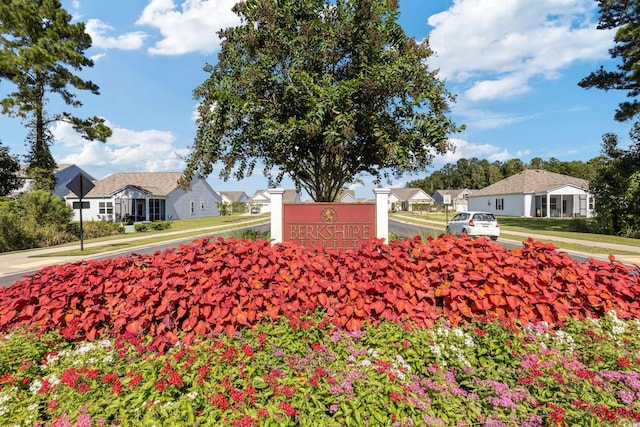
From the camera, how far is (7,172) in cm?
2520

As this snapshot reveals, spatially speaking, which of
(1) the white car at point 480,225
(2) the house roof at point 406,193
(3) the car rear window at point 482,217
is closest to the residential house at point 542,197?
(3) the car rear window at point 482,217

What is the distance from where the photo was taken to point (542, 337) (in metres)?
3.07

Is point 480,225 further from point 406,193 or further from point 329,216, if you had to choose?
point 406,193

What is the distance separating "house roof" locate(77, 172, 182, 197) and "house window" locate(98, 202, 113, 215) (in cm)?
108

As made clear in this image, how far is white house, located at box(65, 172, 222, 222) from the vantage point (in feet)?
123

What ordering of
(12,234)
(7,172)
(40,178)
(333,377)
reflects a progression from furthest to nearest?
(7,172), (40,178), (12,234), (333,377)

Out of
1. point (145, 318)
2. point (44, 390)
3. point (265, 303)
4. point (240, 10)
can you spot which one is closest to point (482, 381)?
point (265, 303)

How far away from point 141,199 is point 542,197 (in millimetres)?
50424

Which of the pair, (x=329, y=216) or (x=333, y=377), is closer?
(x=333, y=377)

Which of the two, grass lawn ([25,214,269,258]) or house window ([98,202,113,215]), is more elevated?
house window ([98,202,113,215])

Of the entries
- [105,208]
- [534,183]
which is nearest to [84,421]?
[105,208]

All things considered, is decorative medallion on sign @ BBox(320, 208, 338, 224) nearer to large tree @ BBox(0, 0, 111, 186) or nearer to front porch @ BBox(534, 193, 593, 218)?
large tree @ BBox(0, 0, 111, 186)

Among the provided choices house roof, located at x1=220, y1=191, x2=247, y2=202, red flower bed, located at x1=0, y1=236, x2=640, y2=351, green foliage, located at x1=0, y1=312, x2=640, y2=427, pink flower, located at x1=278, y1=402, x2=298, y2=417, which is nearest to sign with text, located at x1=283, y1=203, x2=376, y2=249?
red flower bed, located at x1=0, y1=236, x2=640, y2=351

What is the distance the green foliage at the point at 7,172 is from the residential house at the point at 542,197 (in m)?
54.5
